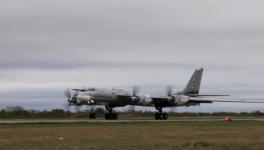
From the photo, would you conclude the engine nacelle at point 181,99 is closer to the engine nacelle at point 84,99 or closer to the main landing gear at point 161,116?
the main landing gear at point 161,116

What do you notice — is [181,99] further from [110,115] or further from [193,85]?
[110,115]

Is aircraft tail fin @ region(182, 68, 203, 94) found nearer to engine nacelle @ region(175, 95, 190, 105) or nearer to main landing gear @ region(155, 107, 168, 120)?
engine nacelle @ region(175, 95, 190, 105)

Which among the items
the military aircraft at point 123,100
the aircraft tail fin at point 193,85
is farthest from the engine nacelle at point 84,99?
the aircraft tail fin at point 193,85

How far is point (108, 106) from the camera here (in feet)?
261

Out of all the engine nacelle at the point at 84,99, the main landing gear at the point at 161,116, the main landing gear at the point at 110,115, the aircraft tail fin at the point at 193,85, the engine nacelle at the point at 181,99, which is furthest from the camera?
the aircraft tail fin at the point at 193,85

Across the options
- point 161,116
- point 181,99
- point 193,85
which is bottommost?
point 161,116

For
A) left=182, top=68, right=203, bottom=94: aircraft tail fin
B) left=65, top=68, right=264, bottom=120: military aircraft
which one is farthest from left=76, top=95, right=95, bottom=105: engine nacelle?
left=182, top=68, right=203, bottom=94: aircraft tail fin

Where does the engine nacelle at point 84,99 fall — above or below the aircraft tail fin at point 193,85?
below

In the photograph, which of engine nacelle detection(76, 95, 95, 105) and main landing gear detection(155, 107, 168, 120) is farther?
main landing gear detection(155, 107, 168, 120)

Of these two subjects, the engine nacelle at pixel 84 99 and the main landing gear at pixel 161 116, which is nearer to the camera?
the engine nacelle at pixel 84 99

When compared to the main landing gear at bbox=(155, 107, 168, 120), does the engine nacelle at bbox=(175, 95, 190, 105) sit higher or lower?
higher

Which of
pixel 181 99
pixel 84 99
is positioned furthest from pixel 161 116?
pixel 84 99

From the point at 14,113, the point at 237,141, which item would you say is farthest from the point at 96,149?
the point at 14,113

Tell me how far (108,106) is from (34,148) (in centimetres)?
5316
